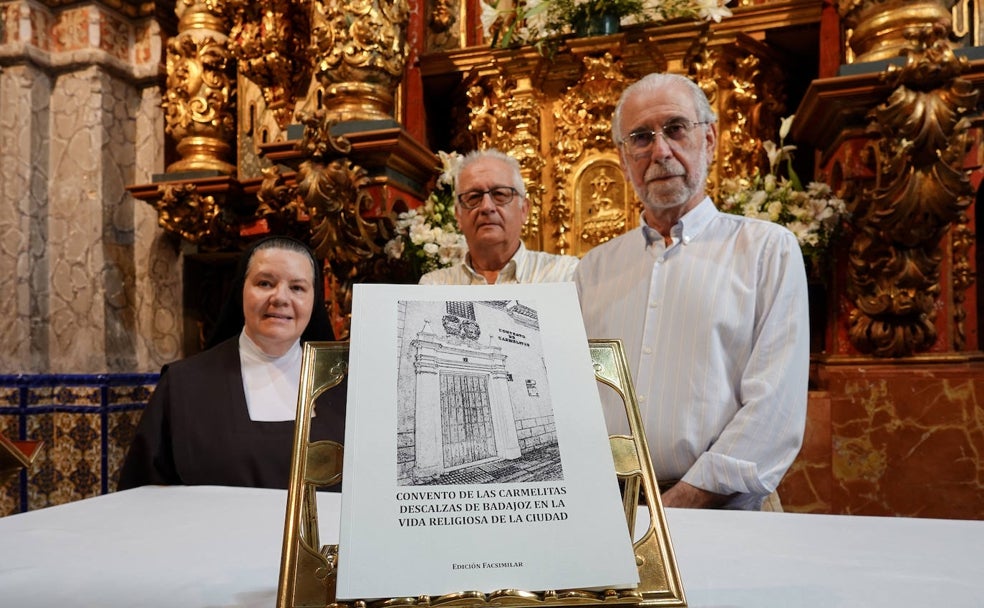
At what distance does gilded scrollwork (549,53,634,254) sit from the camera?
4520 millimetres

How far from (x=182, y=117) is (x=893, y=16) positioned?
4589mm

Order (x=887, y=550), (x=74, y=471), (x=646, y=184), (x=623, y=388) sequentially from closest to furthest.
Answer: (x=623, y=388) < (x=887, y=550) < (x=646, y=184) < (x=74, y=471)

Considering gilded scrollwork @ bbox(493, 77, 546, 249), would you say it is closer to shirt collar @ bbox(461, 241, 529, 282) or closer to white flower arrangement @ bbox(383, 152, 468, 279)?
white flower arrangement @ bbox(383, 152, 468, 279)

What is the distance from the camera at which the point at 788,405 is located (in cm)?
207

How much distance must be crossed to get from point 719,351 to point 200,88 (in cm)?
474

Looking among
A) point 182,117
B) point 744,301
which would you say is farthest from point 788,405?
point 182,117

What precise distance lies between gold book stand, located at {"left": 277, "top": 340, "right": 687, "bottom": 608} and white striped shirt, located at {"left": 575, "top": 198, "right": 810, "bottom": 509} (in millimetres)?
1057

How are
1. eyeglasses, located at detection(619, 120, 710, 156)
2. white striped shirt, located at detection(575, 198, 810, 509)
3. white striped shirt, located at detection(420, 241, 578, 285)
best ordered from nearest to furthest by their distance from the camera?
1. white striped shirt, located at detection(575, 198, 810, 509)
2. eyeglasses, located at detection(619, 120, 710, 156)
3. white striped shirt, located at detection(420, 241, 578, 285)

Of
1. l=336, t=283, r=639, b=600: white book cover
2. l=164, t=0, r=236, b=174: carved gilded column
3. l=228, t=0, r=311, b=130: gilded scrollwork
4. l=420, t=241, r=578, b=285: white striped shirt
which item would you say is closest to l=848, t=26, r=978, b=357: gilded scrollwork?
l=420, t=241, r=578, b=285: white striped shirt

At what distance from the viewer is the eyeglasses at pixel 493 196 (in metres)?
3.23

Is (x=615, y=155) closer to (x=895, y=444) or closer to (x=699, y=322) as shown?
(x=895, y=444)

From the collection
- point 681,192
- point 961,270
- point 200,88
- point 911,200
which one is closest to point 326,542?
point 681,192

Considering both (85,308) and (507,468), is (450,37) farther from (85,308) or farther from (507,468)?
(507,468)

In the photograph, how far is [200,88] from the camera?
18.5 feet
